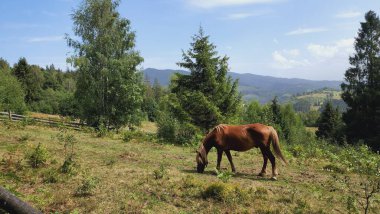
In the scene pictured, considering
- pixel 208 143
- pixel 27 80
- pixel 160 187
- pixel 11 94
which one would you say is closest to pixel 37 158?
pixel 160 187

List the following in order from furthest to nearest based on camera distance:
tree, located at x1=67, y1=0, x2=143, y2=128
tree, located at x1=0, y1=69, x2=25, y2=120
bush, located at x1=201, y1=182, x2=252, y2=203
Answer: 1. tree, located at x1=0, y1=69, x2=25, y2=120
2. tree, located at x1=67, y1=0, x2=143, y2=128
3. bush, located at x1=201, y1=182, x2=252, y2=203

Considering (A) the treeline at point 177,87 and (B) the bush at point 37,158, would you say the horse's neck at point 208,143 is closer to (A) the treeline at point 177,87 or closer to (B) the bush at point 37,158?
(B) the bush at point 37,158

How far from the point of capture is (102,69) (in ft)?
107

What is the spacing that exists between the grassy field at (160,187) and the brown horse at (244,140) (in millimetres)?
722

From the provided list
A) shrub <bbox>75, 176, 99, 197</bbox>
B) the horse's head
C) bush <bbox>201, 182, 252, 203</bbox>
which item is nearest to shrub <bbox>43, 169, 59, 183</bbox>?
shrub <bbox>75, 176, 99, 197</bbox>

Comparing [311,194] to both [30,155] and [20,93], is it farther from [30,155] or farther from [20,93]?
[20,93]

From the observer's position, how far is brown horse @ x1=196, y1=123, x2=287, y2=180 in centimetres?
1347

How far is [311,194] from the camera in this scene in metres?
11.2

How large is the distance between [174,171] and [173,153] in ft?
17.7

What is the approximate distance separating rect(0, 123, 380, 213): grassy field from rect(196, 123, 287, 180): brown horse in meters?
0.72

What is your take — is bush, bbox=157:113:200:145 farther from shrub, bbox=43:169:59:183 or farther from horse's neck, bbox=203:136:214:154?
shrub, bbox=43:169:59:183

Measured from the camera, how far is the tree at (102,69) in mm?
33312

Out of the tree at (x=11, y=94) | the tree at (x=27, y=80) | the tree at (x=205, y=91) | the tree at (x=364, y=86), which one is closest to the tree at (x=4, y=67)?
the tree at (x=27, y=80)

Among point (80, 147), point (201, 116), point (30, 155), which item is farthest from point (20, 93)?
point (30, 155)
